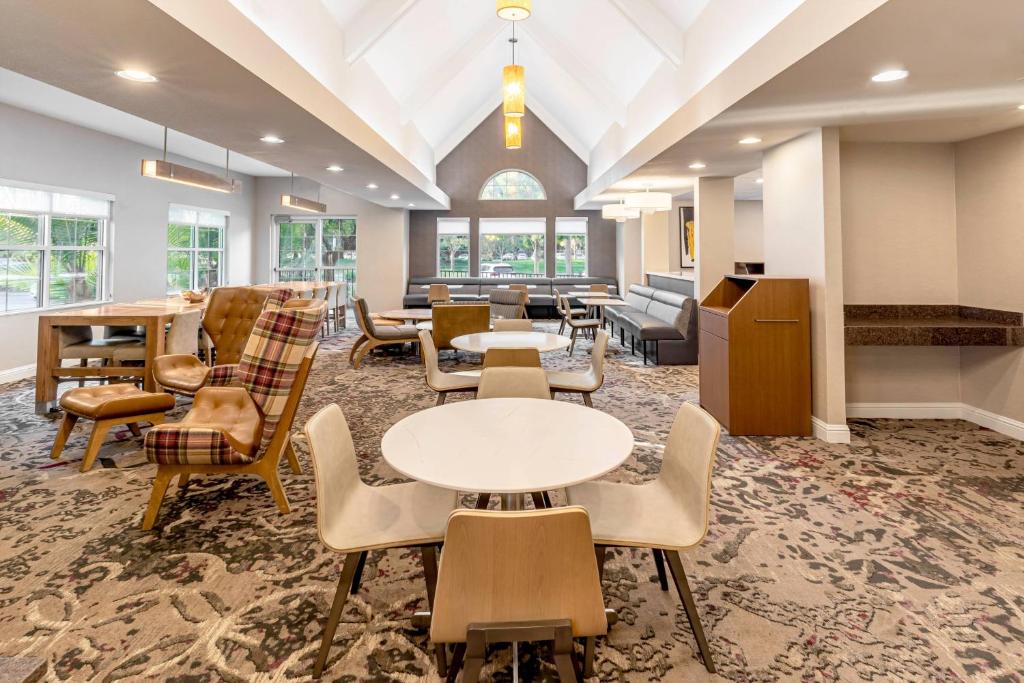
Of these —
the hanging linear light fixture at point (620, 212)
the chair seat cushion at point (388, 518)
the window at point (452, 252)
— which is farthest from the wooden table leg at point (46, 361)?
the window at point (452, 252)

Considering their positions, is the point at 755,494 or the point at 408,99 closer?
the point at 755,494

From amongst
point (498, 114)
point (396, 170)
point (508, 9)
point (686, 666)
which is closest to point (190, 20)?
point (508, 9)

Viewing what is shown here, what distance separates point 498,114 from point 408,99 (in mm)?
→ 5024

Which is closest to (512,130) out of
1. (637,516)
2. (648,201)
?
(648,201)

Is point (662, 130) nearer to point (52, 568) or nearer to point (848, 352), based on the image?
point (848, 352)

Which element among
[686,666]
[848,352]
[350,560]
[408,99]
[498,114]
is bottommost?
[686,666]

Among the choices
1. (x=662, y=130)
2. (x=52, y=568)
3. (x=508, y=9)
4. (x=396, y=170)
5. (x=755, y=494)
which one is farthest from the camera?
(x=396, y=170)

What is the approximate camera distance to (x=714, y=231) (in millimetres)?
6543

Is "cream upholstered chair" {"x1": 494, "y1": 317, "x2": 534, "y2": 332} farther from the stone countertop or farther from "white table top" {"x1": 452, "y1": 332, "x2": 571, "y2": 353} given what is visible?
the stone countertop

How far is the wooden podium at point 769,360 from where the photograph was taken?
3.90m

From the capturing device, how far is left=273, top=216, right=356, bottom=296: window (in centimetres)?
1177

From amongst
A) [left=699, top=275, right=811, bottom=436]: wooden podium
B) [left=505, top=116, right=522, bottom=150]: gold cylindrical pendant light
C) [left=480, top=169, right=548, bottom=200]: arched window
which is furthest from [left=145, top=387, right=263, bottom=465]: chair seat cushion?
[left=480, top=169, right=548, bottom=200]: arched window

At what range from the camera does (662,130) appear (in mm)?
5152

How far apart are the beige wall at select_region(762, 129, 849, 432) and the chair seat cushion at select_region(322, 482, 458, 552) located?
328cm
